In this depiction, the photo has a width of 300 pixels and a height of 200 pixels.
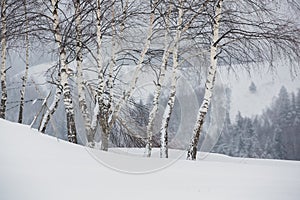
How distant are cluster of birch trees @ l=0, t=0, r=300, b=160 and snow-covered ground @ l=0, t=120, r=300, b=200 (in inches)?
53.6

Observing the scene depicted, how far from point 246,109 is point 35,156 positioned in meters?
7.33

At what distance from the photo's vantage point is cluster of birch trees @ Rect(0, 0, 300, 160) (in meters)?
4.89

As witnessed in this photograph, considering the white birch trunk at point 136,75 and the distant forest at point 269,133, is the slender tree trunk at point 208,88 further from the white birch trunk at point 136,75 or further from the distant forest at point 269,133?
the distant forest at point 269,133

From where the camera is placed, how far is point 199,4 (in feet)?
17.6

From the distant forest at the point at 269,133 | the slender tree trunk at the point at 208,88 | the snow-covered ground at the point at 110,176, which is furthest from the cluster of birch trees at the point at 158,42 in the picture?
the distant forest at the point at 269,133

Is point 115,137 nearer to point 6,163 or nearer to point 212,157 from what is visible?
point 212,157

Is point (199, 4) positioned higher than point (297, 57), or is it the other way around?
point (199, 4)

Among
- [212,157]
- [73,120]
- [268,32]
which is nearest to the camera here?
[268,32]

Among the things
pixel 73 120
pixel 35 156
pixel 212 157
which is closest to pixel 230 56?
pixel 212 157

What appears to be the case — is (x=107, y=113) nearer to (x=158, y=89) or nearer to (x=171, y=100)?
(x=158, y=89)

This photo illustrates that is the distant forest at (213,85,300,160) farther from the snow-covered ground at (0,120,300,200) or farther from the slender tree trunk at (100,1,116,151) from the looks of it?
the snow-covered ground at (0,120,300,200)

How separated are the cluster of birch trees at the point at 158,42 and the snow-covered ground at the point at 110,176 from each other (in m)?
1.36

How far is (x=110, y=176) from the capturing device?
2975mm

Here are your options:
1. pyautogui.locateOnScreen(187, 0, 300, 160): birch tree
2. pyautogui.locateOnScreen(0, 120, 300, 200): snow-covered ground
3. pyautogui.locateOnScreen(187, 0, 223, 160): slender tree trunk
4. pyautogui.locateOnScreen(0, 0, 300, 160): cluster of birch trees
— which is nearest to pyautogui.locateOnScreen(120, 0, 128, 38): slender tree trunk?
pyautogui.locateOnScreen(0, 0, 300, 160): cluster of birch trees
